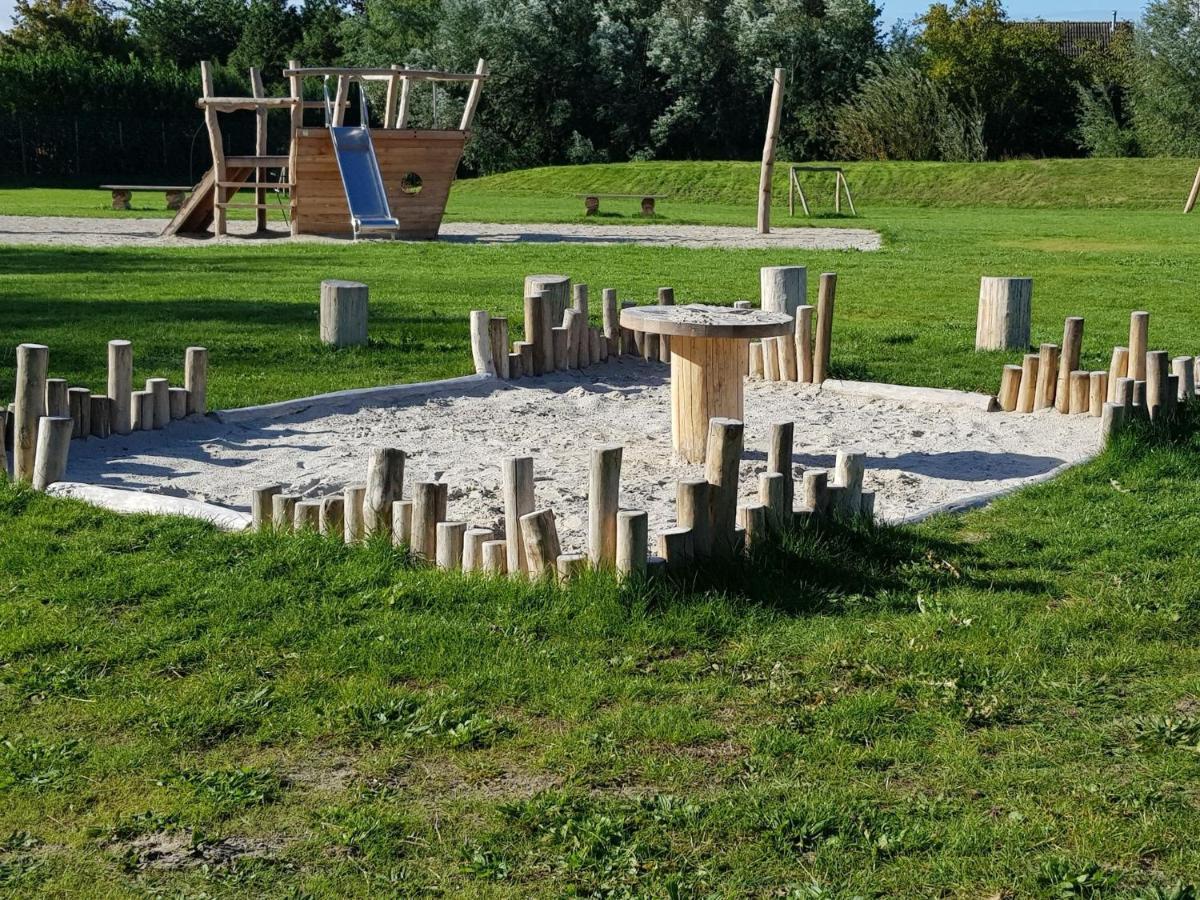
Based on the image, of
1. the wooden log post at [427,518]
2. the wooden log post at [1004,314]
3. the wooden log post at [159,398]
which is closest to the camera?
the wooden log post at [427,518]

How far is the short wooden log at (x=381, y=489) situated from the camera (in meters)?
6.13

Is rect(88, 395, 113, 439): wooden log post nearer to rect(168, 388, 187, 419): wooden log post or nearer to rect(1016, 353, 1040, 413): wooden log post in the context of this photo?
rect(168, 388, 187, 419): wooden log post

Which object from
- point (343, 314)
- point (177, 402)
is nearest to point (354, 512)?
point (177, 402)

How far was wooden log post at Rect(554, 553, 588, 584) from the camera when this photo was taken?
18.3ft

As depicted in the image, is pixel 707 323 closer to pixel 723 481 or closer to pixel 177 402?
pixel 723 481

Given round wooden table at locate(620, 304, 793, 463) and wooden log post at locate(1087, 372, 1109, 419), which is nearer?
round wooden table at locate(620, 304, 793, 463)

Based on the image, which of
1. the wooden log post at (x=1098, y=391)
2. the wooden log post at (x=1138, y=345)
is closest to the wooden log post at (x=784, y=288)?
the wooden log post at (x=1098, y=391)

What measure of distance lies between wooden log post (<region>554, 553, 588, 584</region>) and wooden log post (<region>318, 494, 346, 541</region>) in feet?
3.52

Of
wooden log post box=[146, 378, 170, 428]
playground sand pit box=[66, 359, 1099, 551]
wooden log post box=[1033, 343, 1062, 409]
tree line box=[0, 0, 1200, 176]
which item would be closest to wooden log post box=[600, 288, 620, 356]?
playground sand pit box=[66, 359, 1099, 551]

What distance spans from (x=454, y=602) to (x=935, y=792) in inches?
81.4

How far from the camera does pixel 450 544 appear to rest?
583cm

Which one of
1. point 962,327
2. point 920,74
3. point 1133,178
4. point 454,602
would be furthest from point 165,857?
point 920,74

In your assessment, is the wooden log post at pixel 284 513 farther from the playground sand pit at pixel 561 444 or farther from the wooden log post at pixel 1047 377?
the wooden log post at pixel 1047 377

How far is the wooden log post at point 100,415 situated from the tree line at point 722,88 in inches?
1533
